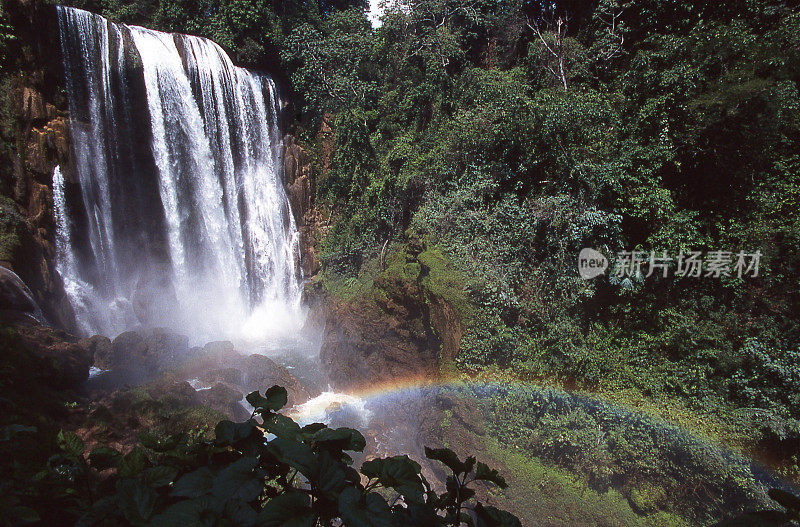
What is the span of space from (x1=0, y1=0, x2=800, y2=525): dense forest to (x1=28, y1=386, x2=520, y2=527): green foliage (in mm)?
7789

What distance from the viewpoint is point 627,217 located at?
8359mm

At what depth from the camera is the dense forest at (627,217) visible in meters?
6.91

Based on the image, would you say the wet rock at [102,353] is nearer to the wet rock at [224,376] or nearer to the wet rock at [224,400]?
the wet rock at [224,376]

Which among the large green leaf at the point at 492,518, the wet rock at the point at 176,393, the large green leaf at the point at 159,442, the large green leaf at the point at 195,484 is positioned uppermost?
the large green leaf at the point at 195,484

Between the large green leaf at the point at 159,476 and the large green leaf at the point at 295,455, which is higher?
the large green leaf at the point at 295,455

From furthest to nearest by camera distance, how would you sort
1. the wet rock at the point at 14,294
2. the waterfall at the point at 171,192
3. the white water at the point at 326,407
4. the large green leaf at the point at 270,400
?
1. the waterfall at the point at 171,192
2. the white water at the point at 326,407
3. the wet rock at the point at 14,294
4. the large green leaf at the point at 270,400

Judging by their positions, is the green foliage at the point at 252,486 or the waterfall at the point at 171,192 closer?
the green foliage at the point at 252,486

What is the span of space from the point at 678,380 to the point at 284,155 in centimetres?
1588

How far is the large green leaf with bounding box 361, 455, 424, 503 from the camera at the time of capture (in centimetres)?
117

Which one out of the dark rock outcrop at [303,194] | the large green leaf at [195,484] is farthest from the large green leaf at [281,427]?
the dark rock outcrop at [303,194]

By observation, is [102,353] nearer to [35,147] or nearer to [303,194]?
[35,147]

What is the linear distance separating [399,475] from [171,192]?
604 inches

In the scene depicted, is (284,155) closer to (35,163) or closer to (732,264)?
(35,163)

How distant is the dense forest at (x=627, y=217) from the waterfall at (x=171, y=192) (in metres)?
2.53
